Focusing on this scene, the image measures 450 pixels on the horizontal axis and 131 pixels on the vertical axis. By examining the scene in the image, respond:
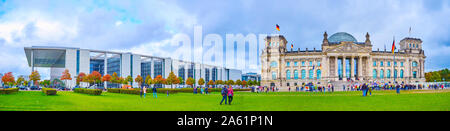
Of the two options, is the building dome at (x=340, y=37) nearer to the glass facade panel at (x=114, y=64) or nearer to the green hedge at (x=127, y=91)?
the glass facade panel at (x=114, y=64)

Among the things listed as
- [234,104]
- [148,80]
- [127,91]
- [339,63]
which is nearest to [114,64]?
[148,80]

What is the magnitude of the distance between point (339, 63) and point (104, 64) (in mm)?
77643

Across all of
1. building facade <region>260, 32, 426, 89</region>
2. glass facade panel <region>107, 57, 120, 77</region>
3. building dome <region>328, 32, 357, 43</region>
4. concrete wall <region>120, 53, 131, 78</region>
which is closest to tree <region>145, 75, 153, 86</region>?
concrete wall <region>120, 53, 131, 78</region>

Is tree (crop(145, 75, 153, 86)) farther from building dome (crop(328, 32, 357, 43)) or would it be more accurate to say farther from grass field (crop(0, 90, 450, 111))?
grass field (crop(0, 90, 450, 111))

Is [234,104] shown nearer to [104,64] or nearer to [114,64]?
[104,64]

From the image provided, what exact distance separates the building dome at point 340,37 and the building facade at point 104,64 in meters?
56.5

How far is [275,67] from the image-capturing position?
103812 millimetres

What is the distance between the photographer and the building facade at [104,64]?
92.5 m

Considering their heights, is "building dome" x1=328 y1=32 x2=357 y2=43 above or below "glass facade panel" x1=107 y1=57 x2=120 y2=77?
above

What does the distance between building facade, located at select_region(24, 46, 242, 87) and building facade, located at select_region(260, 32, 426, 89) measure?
38.4m

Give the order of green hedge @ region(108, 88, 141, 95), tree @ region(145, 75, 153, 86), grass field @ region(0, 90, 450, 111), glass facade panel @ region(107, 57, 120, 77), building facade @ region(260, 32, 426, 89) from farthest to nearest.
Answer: glass facade panel @ region(107, 57, 120, 77) < building facade @ region(260, 32, 426, 89) < tree @ region(145, 75, 153, 86) < green hedge @ region(108, 88, 141, 95) < grass field @ region(0, 90, 450, 111)

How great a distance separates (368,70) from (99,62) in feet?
325

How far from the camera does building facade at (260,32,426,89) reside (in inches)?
3829
